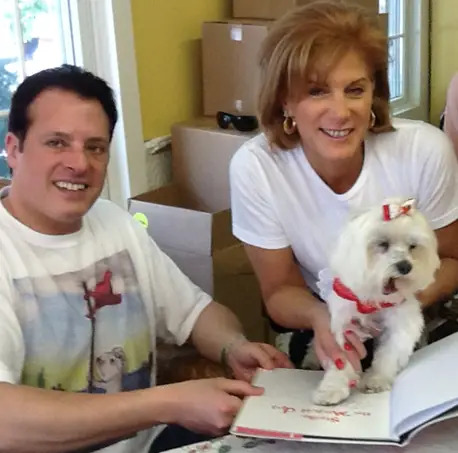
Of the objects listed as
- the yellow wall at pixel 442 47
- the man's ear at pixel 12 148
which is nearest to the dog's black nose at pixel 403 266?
the man's ear at pixel 12 148

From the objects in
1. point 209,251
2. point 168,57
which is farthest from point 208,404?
point 168,57

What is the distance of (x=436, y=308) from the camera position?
1.69m

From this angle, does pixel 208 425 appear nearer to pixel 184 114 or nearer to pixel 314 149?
pixel 314 149

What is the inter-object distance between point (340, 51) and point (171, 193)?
1.15 metres

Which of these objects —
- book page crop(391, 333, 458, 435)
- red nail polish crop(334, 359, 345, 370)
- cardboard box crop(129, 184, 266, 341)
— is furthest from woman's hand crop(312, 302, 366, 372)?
cardboard box crop(129, 184, 266, 341)

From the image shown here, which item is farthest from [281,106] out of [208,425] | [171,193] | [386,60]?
[171,193]

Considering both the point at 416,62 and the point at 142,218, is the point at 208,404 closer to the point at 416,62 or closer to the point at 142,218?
the point at 142,218

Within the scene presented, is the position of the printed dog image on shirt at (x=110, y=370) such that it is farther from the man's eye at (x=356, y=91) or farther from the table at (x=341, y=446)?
the man's eye at (x=356, y=91)

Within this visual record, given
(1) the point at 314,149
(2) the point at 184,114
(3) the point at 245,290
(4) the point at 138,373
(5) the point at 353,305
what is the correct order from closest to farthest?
(5) the point at 353,305 < (4) the point at 138,373 < (1) the point at 314,149 < (3) the point at 245,290 < (2) the point at 184,114

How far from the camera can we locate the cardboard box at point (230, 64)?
2.56 metres

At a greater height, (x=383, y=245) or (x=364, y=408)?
(x=383, y=245)

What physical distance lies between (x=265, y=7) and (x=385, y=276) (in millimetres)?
1533

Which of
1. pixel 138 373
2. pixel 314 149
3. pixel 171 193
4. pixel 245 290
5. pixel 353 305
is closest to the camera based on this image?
pixel 353 305

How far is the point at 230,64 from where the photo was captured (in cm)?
263
